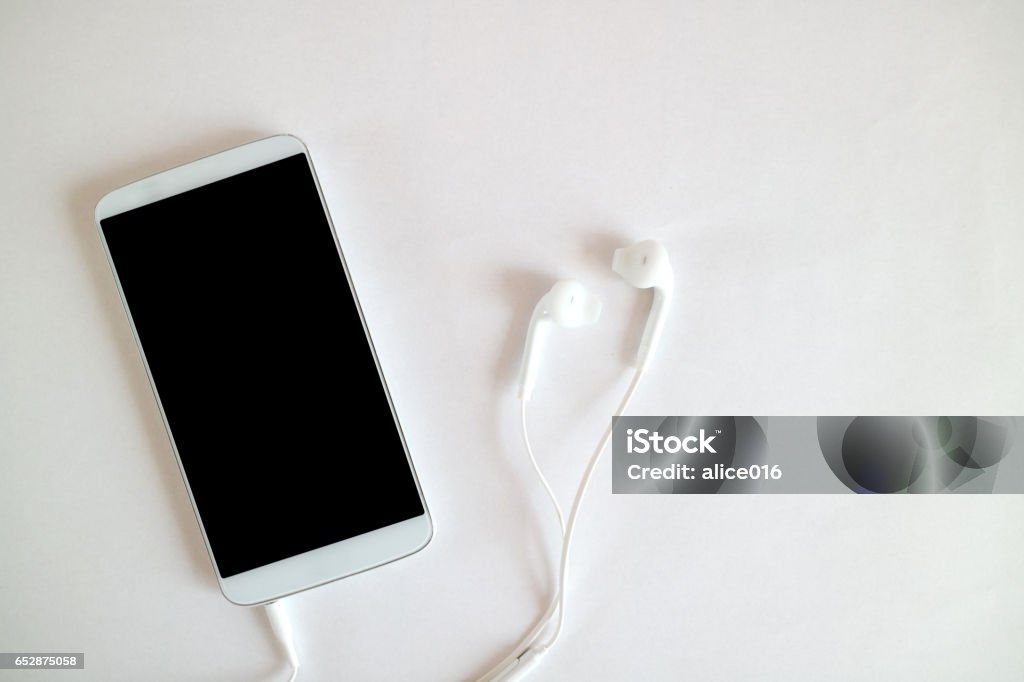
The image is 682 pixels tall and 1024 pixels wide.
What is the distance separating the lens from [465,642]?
718 mm

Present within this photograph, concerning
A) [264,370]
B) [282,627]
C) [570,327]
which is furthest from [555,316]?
[282,627]

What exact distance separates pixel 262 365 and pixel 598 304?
377 mm

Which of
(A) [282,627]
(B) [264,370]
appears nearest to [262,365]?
(B) [264,370]

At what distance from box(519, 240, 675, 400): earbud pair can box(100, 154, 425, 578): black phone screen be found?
172 mm

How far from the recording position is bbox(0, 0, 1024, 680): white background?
69 centimetres

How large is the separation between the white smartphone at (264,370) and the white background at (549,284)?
0.05 m

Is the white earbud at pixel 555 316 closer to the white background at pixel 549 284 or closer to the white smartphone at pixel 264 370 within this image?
the white background at pixel 549 284

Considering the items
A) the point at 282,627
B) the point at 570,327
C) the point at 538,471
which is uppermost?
the point at 570,327

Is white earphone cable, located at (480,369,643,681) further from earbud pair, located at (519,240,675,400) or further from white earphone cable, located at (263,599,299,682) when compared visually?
white earphone cable, located at (263,599,299,682)

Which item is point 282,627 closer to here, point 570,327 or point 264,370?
point 264,370

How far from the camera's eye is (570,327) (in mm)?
683

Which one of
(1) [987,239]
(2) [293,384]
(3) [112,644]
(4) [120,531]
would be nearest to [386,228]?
(2) [293,384]

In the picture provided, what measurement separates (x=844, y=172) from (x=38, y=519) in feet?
3.40

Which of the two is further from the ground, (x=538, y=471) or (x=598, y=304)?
(x=598, y=304)
